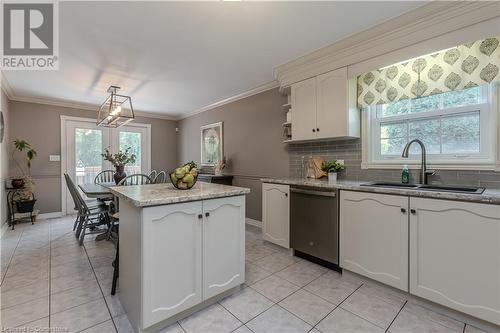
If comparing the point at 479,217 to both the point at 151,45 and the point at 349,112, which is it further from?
the point at 151,45

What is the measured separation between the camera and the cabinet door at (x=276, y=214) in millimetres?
2729

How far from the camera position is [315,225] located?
241 centimetres

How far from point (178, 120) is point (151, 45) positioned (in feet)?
13.0

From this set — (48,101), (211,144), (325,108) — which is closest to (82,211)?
(211,144)

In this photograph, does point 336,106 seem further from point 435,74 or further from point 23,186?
point 23,186

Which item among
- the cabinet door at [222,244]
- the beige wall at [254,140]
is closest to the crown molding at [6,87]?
the beige wall at [254,140]

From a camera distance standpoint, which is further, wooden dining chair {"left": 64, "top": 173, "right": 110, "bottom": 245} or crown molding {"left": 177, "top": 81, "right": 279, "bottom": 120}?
crown molding {"left": 177, "top": 81, "right": 279, "bottom": 120}

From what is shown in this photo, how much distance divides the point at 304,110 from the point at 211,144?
264 cm

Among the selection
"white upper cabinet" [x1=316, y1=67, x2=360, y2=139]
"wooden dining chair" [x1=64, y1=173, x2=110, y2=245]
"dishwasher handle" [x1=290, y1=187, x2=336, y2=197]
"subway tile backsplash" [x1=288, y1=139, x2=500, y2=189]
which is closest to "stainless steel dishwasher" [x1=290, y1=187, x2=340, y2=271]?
"dishwasher handle" [x1=290, y1=187, x2=336, y2=197]

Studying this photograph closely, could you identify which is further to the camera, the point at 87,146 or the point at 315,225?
the point at 87,146

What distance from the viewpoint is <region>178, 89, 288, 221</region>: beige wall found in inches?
140

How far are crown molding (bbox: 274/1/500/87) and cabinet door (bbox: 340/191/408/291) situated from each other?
4.47 ft

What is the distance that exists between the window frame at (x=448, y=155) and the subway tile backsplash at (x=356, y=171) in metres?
0.05

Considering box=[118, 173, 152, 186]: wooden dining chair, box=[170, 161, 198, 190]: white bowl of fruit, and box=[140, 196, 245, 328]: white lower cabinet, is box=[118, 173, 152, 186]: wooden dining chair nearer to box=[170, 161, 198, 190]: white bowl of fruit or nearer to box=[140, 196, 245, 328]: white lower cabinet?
box=[170, 161, 198, 190]: white bowl of fruit
